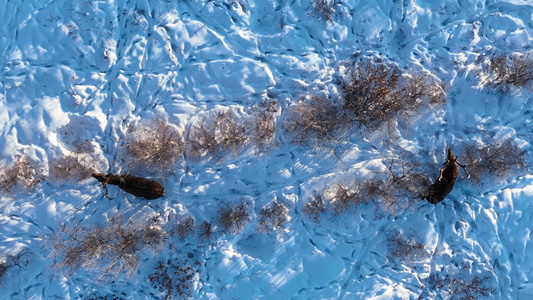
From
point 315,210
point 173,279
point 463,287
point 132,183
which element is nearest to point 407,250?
point 463,287

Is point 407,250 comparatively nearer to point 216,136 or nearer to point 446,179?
point 446,179

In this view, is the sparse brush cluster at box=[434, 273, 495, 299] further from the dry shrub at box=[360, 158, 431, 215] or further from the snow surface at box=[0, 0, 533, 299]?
the dry shrub at box=[360, 158, 431, 215]

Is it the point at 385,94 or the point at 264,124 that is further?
the point at 264,124

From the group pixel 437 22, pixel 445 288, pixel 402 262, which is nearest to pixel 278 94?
pixel 437 22

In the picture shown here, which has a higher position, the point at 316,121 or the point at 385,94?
the point at 385,94

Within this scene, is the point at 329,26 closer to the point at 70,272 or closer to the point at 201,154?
the point at 201,154

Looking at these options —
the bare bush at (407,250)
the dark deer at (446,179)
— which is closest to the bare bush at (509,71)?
the dark deer at (446,179)

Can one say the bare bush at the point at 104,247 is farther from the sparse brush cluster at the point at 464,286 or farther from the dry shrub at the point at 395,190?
the sparse brush cluster at the point at 464,286

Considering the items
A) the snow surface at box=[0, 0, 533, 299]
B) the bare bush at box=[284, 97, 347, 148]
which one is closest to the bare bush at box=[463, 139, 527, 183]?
the snow surface at box=[0, 0, 533, 299]
